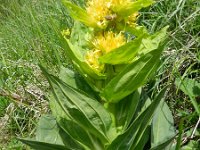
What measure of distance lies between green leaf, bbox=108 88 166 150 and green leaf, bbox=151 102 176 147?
0.14 m

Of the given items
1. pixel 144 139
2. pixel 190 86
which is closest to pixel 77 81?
pixel 144 139

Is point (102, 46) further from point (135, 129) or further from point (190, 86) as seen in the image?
point (190, 86)

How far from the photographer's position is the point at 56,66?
109 inches

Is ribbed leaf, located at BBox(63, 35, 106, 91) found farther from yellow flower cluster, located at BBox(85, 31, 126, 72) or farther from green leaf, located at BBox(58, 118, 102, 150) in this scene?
green leaf, located at BBox(58, 118, 102, 150)

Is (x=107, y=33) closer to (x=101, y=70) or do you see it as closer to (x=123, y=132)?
(x=101, y=70)

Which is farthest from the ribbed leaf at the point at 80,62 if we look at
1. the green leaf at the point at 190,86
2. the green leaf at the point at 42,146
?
the green leaf at the point at 190,86

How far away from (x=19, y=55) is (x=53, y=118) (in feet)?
4.93

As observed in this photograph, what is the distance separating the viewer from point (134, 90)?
1.66 meters

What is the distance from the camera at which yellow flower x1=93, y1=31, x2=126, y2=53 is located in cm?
158

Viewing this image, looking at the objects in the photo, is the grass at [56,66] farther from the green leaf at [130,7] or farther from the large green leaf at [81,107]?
the green leaf at [130,7]

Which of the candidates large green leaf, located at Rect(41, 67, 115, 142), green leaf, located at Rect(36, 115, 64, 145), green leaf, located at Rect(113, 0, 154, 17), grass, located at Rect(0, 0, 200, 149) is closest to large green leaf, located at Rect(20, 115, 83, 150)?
green leaf, located at Rect(36, 115, 64, 145)

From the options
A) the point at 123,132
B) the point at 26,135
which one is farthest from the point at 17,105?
the point at 123,132

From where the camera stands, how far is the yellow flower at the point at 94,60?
161 cm

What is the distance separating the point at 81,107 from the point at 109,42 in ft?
0.85
